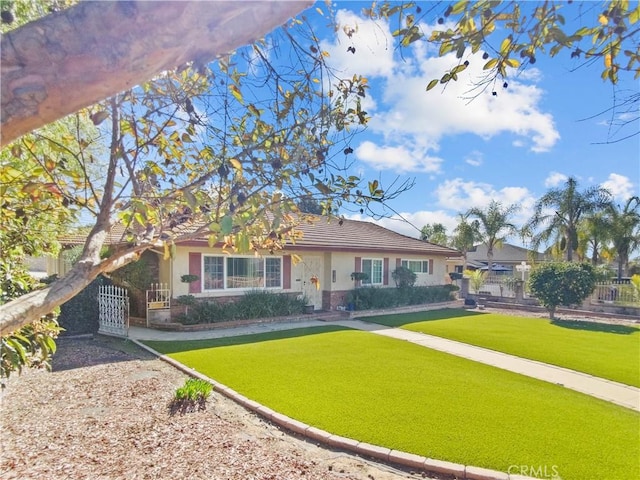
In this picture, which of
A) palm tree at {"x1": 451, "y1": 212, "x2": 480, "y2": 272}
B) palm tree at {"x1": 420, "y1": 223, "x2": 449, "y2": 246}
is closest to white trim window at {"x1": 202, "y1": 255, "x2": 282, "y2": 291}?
palm tree at {"x1": 451, "y1": 212, "x2": 480, "y2": 272}

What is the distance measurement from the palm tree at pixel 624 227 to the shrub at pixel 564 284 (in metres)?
10.3

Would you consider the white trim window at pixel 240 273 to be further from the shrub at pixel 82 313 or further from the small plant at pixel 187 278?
the shrub at pixel 82 313

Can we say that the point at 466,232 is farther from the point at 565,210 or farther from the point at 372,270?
the point at 372,270

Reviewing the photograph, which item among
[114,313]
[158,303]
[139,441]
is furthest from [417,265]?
[139,441]

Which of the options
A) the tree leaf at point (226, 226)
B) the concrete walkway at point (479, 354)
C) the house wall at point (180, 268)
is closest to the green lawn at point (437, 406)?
the concrete walkway at point (479, 354)

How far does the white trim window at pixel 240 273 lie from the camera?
46.0 feet

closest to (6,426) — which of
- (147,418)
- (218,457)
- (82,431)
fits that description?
(82,431)

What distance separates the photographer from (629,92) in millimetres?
2766

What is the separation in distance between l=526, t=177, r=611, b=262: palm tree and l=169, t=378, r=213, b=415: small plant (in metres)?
26.6

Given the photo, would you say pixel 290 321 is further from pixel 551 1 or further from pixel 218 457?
pixel 551 1

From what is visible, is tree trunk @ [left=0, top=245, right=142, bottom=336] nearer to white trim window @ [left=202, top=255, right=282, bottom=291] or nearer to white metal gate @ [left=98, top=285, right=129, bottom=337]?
white metal gate @ [left=98, top=285, right=129, bottom=337]

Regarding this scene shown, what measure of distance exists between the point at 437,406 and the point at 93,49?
617 centimetres

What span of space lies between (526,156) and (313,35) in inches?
517

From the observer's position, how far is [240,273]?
585 inches
